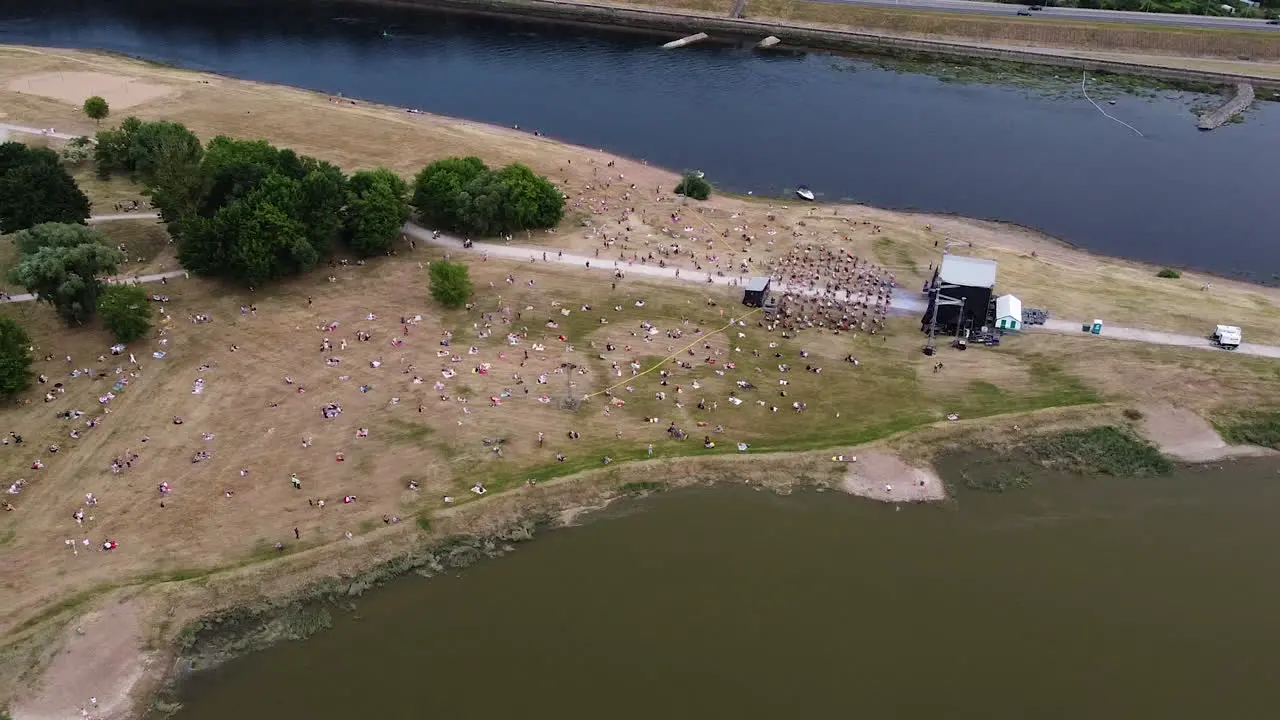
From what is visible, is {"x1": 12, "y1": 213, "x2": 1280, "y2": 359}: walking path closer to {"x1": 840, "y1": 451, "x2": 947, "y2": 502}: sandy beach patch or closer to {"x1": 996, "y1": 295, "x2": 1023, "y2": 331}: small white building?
{"x1": 996, "y1": 295, "x2": 1023, "y2": 331}: small white building

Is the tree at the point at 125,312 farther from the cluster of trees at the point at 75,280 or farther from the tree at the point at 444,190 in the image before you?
the tree at the point at 444,190

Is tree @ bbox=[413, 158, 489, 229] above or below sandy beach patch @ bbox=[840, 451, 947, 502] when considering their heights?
above

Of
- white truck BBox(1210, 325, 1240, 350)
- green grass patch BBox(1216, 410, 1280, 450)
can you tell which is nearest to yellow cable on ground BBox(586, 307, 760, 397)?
green grass patch BBox(1216, 410, 1280, 450)

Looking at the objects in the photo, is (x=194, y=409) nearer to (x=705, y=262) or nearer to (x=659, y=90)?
(x=705, y=262)

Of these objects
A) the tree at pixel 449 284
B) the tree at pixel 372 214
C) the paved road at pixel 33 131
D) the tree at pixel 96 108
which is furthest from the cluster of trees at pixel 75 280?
the tree at pixel 96 108

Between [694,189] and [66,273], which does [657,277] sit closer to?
[694,189]
